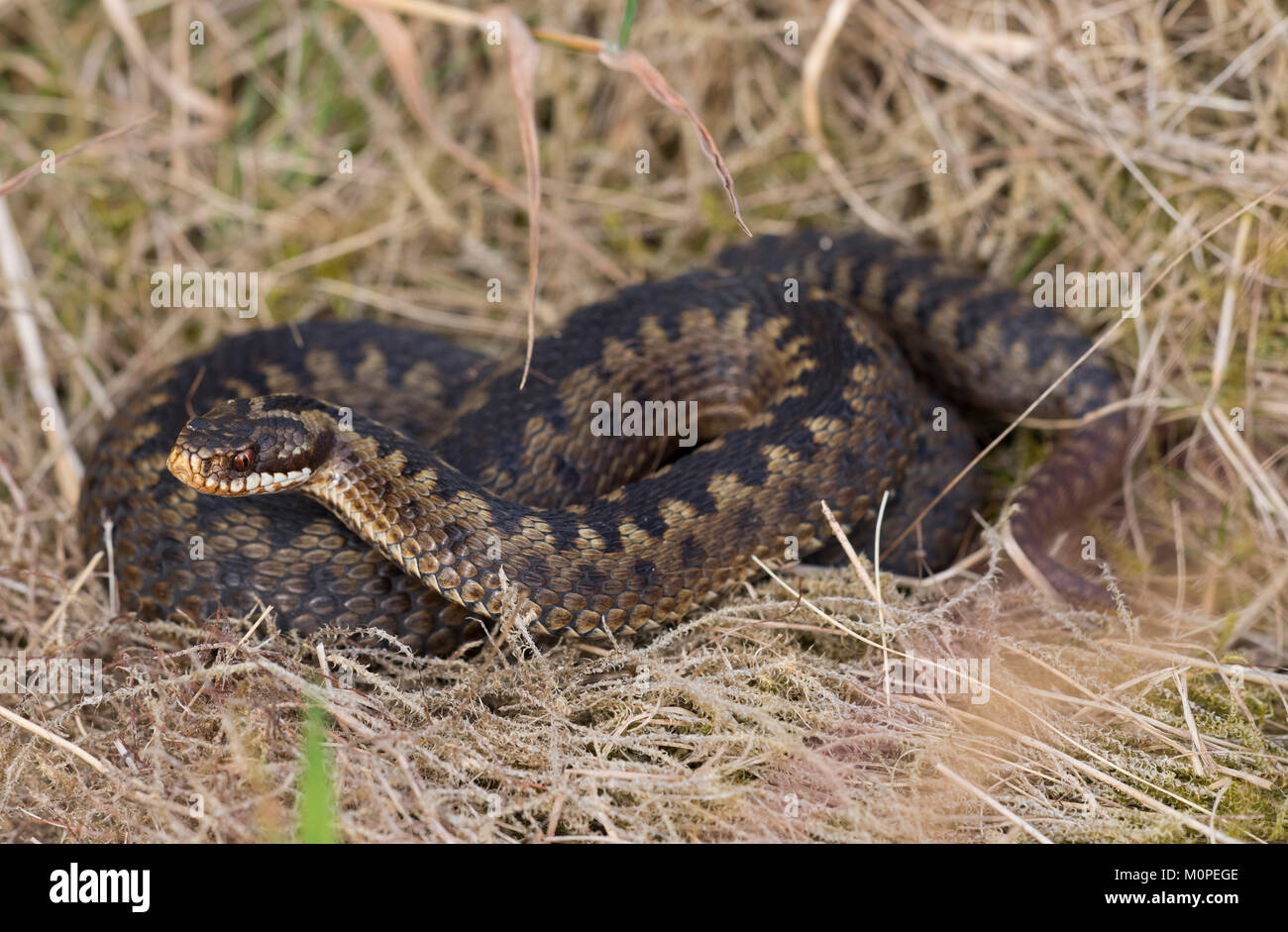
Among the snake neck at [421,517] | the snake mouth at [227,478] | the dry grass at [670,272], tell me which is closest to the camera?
the dry grass at [670,272]

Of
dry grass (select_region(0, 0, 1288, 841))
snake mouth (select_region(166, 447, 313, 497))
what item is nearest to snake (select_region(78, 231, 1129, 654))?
snake mouth (select_region(166, 447, 313, 497))

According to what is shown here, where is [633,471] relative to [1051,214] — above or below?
below

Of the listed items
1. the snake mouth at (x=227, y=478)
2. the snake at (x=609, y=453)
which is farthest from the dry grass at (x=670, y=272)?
the snake mouth at (x=227, y=478)

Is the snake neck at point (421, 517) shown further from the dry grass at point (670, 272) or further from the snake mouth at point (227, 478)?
the dry grass at point (670, 272)

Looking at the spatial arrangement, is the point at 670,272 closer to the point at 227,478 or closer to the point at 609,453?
the point at 609,453

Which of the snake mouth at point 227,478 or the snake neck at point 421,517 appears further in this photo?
the snake neck at point 421,517

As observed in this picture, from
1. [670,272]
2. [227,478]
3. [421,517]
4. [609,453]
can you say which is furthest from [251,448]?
[670,272]
